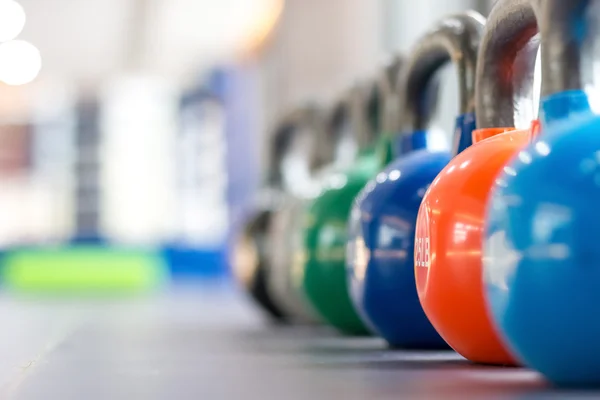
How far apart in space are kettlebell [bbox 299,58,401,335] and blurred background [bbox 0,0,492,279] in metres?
1.34

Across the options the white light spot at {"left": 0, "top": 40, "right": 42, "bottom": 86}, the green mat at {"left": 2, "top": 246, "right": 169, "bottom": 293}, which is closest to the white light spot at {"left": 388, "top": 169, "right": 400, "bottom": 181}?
the green mat at {"left": 2, "top": 246, "right": 169, "bottom": 293}

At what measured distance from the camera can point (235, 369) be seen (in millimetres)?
1031

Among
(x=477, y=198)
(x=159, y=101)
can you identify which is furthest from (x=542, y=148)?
(x=159, y=101)

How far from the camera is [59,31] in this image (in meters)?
7.83

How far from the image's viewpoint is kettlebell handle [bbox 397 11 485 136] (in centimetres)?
108

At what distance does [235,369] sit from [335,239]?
43 cm

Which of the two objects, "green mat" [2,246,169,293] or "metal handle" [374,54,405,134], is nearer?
"metal handle" [374,54,405,134]

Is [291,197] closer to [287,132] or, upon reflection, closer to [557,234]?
[287,132]

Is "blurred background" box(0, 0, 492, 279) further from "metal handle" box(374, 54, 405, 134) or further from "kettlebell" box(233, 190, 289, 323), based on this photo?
"metal handle" box(374, 54, 405, 134)

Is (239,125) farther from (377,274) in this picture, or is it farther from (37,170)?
(377,274)

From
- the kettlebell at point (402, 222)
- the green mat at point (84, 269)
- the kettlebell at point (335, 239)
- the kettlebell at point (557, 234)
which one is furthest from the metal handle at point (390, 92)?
the green mat at point (84, 269)

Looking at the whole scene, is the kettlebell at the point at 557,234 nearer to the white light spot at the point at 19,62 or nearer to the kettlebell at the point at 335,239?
the kettlebell at the point at 335,239

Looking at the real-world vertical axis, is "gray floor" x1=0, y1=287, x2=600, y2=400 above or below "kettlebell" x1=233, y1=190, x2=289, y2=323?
below

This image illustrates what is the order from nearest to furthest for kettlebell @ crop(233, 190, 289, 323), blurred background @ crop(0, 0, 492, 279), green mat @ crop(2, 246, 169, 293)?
kettlebell @ crop(233, 190, 289, 323) < blurred background @ crop(0, 0, 492, 279) < green mat @ crop(2, 246, 169, 293)
